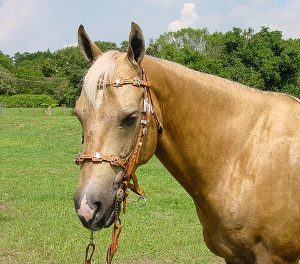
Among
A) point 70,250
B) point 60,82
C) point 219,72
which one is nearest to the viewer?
point 70,250

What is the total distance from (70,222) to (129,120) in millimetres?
5727

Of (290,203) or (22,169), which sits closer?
(290,203)

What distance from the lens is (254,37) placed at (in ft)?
132

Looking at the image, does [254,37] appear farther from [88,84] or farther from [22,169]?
[88,84]

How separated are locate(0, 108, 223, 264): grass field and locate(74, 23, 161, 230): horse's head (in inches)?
148

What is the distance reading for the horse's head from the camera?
8.34 feet

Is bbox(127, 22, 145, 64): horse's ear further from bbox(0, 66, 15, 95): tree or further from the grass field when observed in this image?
bbox(0, 66, 15, 95): tree

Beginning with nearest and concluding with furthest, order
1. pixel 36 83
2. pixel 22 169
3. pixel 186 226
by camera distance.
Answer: pixel 186 226, pixel 22 169, pixel 36 83

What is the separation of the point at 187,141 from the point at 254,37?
128ft

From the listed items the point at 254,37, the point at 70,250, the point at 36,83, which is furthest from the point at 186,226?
the point at 36,83

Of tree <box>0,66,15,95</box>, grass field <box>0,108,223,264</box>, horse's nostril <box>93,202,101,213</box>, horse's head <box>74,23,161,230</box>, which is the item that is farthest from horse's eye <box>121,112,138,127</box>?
tree <box>0,66,15,95</box>

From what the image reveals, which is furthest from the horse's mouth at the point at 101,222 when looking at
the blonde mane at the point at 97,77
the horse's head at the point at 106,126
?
the blonde mane at the point at 97,77

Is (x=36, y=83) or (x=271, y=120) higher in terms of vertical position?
(x=271, y=120)

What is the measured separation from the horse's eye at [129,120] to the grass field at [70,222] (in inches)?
150
